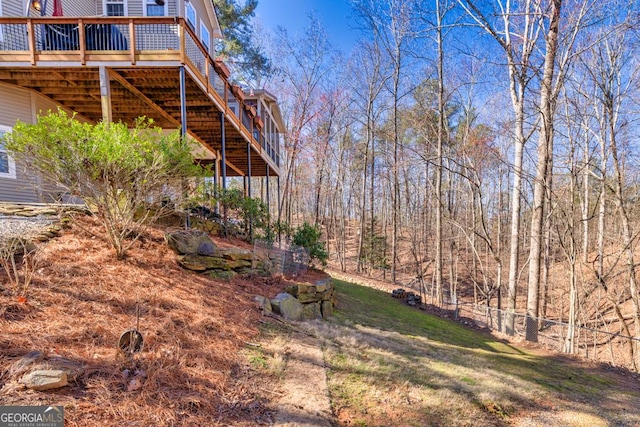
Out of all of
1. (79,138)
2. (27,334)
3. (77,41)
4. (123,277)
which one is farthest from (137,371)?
(77,41)

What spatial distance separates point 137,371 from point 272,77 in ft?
68.9

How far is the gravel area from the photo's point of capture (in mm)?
3828

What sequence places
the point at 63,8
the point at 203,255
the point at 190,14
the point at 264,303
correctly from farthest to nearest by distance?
1. the point at 190,14
2. the point at 63,8
3. the point at 203,255
4. the point at 264,303

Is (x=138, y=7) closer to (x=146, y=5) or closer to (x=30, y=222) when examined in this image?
(x=146, y=5)

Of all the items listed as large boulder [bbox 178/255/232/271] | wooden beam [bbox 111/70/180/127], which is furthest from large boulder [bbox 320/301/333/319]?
wooden beam [bbox 111/70/180/127]

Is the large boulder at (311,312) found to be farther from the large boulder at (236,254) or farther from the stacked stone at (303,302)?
the large boulder at (236,254)

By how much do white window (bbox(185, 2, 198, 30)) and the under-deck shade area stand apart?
2959 mm

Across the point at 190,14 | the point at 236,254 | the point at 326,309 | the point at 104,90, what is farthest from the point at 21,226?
the point at 190,14

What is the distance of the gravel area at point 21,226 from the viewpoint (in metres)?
3.83

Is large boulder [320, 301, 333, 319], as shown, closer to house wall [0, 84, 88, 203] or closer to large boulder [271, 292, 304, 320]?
large boulder [271, 292, 304, 320]

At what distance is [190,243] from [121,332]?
2.37m

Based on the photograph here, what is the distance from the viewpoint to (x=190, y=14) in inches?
406

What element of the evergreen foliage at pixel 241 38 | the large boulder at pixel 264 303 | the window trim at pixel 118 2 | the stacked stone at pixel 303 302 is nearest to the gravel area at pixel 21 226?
the large boulder at pixel 264 303

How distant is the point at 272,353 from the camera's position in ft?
10.9
